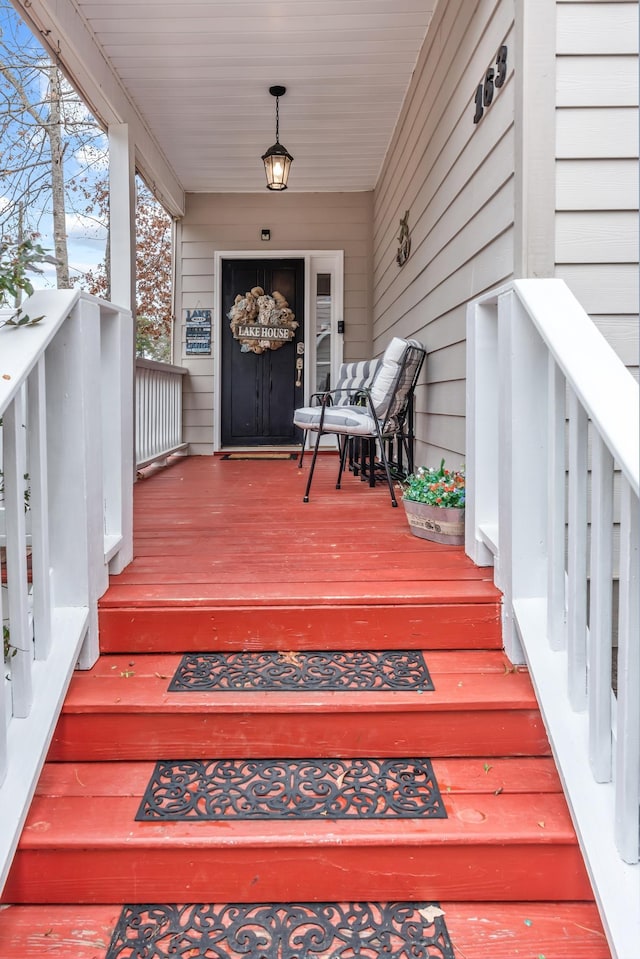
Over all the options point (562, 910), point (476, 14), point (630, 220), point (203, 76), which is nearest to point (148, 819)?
point (562, 910)

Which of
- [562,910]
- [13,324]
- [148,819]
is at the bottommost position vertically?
[562,910]

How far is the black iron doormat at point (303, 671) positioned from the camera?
4.92 ft

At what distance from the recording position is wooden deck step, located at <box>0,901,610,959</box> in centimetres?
108

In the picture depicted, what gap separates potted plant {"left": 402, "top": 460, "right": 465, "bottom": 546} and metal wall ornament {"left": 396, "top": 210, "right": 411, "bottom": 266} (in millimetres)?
2242

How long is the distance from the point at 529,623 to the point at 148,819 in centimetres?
94

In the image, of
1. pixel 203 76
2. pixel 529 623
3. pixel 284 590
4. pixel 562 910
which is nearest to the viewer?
pixel 562 910

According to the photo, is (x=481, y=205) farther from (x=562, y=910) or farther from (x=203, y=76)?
(x=203, y=76)

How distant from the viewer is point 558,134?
6.32 feet

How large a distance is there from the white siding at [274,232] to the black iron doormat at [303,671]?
16.1ft

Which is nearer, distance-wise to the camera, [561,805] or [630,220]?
[561,805]

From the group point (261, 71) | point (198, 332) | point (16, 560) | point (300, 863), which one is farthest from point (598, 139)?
point (198, 332)

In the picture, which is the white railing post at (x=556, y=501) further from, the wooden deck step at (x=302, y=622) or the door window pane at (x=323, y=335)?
the door window pane at (x=323, y=335)

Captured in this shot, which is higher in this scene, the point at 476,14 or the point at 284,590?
the point at 476,14

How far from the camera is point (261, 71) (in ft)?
12.8
